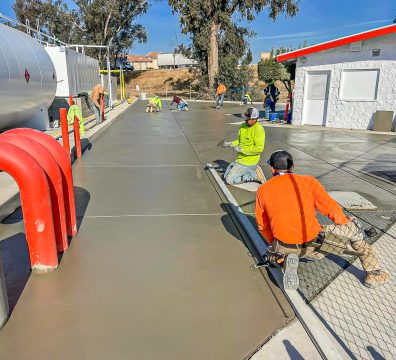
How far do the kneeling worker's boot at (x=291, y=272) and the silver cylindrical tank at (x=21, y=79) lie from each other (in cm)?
765

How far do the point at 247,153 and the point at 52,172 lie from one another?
3499 mm

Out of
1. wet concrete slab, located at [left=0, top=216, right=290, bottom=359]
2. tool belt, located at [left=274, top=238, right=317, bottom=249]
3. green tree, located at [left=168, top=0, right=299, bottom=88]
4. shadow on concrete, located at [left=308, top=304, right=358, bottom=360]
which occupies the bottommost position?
wet concrete slab, located at [left=0, top=216, right=290, bottom=359]

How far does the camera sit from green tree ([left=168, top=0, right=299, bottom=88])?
1218 inches

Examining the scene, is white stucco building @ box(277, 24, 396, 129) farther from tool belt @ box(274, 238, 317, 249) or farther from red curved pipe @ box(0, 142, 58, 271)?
red curved pipe @ box(0, 142, 58, 271)

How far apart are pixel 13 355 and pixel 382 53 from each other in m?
14.6

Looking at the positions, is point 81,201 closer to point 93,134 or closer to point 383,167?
point 93,134

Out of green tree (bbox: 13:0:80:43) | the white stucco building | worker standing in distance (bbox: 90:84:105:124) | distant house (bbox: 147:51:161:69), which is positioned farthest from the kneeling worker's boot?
distant house (bbox: 147:51:161:69)

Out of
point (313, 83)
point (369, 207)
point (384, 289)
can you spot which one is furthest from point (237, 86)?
point (384, 289)

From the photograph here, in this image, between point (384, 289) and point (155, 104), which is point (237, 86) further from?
point (384, 289)

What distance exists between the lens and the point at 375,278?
327cm

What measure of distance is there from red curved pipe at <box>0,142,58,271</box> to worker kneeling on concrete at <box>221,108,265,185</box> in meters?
3.64

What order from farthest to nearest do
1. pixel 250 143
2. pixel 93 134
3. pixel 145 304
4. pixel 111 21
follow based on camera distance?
1. pixel 111 21
2. pixel 93 134
3. pixel 250 143
4. pixel 145 304

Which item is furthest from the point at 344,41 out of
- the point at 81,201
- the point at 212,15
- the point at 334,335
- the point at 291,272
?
the point at 212,15

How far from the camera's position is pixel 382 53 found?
13.3m
